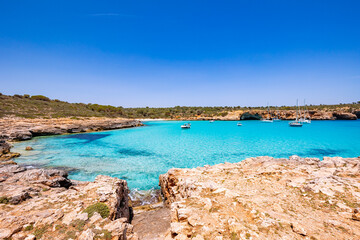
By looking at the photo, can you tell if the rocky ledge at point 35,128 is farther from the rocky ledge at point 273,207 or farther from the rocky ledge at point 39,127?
the rocky ledge at point 273,207

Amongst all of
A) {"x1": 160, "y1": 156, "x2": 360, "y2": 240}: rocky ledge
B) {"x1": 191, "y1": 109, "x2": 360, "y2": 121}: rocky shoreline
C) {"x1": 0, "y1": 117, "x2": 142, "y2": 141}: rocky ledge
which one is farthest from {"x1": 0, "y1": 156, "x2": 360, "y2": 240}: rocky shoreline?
{"x1": 191, "y1": 109, "x2": 360, "y2": 121}: rocky shoreline

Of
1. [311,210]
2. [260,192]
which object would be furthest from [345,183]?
[260,192]

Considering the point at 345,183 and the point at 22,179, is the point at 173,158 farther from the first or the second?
the point at 345,183

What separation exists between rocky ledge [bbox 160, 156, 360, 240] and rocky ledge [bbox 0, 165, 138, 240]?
80.3 inches

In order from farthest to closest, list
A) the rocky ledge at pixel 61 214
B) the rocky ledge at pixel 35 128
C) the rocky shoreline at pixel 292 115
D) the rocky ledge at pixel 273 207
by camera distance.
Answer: the rocky shoreline at pixel 292 115 → the rocky ledge at pixel 35 128 → the rocky ledge at pixel 61 214 → the rocky ledge at pixel 273 207

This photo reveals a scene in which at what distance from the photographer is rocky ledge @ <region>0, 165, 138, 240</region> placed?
418 cm

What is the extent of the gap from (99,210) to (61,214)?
110 cm

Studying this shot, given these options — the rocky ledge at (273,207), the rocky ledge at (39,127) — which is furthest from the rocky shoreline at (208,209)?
the rocky ledge at (39,127)

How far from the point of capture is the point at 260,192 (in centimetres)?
630

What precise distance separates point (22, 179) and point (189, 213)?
31.2 feet

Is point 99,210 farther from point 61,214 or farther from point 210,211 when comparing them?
point 210,211

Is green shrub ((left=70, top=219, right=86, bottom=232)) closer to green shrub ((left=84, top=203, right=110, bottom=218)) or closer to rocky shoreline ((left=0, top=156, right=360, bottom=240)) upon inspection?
rocky shoreline ((left=0, top=156, right=360, bottom=240))

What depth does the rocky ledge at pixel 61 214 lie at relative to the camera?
4.18m

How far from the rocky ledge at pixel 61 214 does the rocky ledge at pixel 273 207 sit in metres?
2.04
